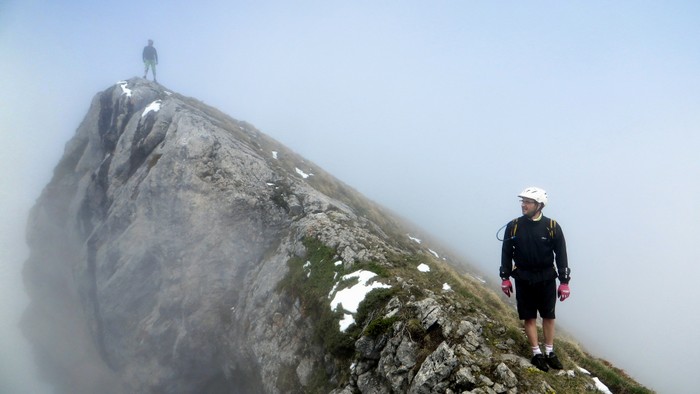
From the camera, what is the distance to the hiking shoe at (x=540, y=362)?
403 inches

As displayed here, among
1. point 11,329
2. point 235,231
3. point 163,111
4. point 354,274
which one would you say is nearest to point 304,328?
point 354,274

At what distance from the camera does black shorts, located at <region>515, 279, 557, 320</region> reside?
10.0 meters

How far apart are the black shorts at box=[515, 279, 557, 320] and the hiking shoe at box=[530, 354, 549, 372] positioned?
1260 mm

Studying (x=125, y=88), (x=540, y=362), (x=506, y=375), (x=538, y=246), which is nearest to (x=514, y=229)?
(x=538, y=246)

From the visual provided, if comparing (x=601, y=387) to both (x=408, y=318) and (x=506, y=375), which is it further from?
(x=408, y=318)

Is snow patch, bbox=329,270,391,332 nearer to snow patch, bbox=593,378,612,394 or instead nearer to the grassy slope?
the grassy slope

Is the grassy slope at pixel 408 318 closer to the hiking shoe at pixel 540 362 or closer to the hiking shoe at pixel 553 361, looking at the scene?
the hiking shoe at pixel 540 362

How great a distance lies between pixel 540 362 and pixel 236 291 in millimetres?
22791

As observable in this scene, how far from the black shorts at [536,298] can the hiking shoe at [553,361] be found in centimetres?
148

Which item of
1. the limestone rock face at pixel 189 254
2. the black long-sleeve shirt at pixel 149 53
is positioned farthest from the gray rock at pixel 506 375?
the black long-sleeve shirt at pixel 149 53

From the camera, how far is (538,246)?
32.7ft

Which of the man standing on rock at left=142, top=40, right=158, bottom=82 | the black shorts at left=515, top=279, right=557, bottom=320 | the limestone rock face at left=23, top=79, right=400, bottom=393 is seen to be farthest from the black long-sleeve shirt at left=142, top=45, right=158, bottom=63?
the black shorts at left=515, top=279, right=557, bottom=320

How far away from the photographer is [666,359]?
151 metres

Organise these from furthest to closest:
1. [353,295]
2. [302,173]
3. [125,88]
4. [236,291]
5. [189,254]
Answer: [125,88], [302,173], [189,254], [236,291], [353,295]
